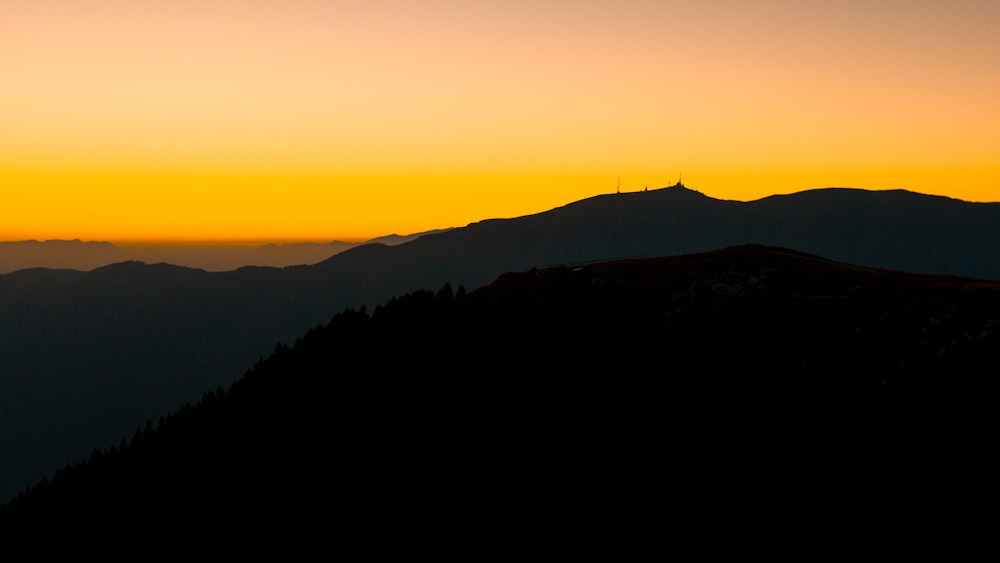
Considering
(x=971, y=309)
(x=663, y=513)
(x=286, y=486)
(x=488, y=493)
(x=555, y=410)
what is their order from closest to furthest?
(x=663, y=513)
(x=971, y=309)
(x=488, y=493)
(x=555, y=410)
(x=286, y=486)

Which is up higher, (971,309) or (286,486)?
(971,309)

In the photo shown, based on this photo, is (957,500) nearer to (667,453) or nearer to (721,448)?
(721,448)

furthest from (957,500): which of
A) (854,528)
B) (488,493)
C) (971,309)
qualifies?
(488,493)

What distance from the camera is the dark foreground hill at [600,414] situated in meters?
65.9

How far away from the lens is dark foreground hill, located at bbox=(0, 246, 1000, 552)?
65.9 metres

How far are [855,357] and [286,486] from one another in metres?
65.1

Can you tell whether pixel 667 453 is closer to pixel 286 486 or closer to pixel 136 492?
pixel 286 486

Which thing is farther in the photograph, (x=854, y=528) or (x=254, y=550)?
(x=254, y=550)

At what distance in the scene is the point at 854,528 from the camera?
58281mm

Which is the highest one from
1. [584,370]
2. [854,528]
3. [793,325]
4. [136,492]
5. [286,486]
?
[793,325]

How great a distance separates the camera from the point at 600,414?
83938mm

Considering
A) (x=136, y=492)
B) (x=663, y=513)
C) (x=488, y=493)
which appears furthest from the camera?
(x=136, y=492)

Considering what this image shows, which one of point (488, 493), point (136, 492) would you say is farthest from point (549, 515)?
point (136, 492)

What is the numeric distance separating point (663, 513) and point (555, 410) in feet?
74.0
